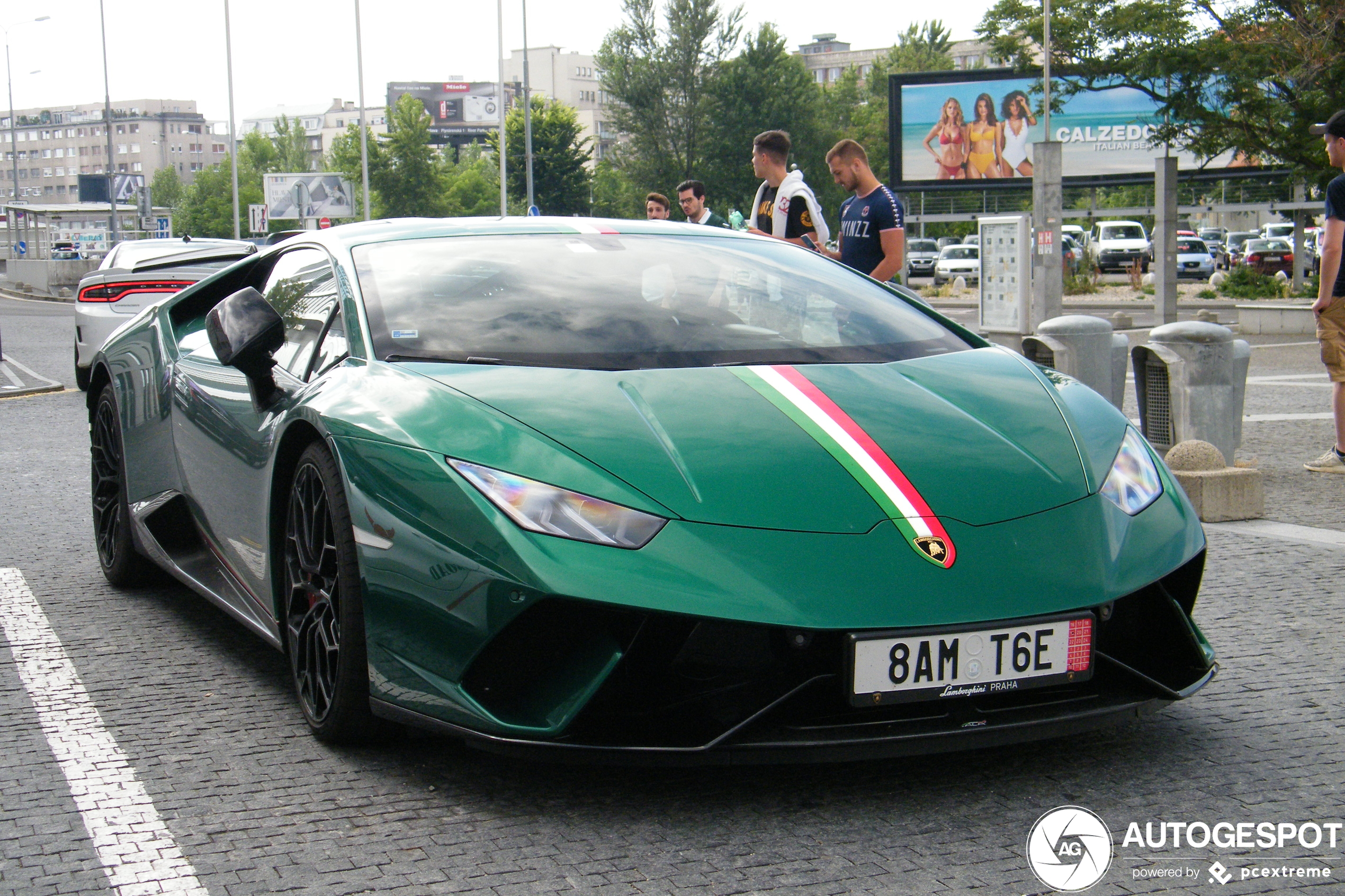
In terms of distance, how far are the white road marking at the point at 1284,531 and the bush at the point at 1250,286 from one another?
942 inches

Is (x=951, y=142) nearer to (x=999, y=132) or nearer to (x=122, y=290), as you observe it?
(x=999, y=132)

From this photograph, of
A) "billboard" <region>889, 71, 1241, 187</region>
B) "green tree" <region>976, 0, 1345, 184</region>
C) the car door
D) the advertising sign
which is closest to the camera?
the car door

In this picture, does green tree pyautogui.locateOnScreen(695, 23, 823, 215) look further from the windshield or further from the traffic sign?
the windshield

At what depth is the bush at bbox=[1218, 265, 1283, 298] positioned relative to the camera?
28.4 meters

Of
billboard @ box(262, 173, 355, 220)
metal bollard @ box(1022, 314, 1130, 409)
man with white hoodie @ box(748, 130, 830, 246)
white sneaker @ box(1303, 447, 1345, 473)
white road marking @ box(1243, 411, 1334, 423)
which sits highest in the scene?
billboard @ box(262, 173, 355, 220)

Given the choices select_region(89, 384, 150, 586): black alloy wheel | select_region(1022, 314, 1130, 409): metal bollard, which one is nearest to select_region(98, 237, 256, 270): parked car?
select_region(1022, 314, 1130, 409): metal bollard

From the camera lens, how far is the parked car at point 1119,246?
141ft

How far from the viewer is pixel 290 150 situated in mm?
131875

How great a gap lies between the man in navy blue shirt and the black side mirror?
4.31 meters

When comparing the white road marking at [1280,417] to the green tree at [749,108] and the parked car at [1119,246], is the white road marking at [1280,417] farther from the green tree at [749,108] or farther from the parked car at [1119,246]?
the green tree at [749,108]

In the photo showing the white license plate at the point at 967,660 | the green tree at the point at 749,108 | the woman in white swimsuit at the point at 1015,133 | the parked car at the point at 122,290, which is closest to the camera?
the white license plate at the point at 967,660

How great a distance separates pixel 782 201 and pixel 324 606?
18.1 ft

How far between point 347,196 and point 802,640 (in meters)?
71.1

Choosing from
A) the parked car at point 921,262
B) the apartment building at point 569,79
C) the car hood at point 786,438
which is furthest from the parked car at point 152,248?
the apartment building at point 569,79
